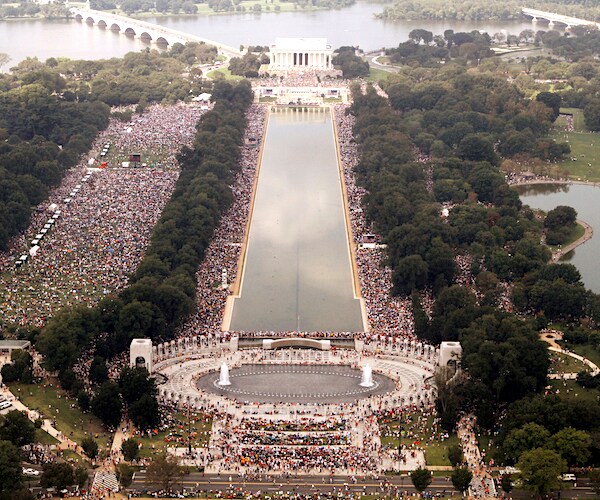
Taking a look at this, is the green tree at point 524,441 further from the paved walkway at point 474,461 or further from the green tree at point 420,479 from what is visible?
the green tree at point 420,479

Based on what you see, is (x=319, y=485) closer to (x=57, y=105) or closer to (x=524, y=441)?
(x=524, y=441)

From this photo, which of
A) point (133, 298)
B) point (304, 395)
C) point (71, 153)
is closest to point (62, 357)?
point (133, 298)

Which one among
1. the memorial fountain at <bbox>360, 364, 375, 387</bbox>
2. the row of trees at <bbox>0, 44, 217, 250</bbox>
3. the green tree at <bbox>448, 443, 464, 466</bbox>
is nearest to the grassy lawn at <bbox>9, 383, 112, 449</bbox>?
the memorial fountain at <bbox>360, 364, 375, 387</bbox>

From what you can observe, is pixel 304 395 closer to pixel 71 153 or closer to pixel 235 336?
pixel 235 336

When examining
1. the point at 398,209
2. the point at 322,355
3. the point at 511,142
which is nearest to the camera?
the point at 322,355

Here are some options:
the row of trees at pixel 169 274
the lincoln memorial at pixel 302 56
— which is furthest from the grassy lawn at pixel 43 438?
the lincoln memorial at pixel 302 56
